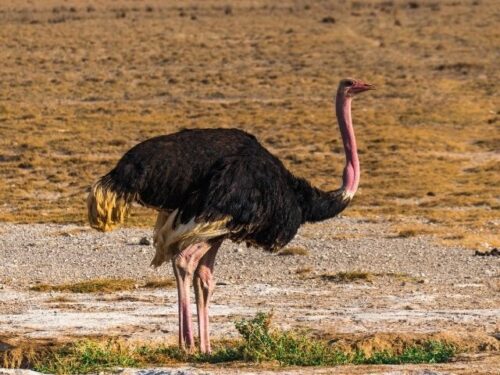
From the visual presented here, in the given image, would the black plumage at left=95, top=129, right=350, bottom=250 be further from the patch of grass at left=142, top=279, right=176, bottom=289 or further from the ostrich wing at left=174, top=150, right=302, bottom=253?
the patch of grass at left=142, top=279, right=176, bottom=289

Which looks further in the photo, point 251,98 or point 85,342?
point 251,98

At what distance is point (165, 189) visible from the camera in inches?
428

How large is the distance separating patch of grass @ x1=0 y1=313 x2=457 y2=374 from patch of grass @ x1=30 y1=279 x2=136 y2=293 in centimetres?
327

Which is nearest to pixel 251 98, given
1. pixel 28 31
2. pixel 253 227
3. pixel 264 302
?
pixel 28 31

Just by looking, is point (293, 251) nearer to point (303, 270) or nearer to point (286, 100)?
point (303, 270)

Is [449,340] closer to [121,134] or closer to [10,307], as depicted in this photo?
[10,307]

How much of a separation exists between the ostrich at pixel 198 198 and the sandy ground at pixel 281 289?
34.3 inches

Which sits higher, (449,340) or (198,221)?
(198,221)

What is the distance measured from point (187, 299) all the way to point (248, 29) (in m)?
51.2

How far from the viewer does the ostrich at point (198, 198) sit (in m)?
10.7

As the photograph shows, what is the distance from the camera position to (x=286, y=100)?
131 ft

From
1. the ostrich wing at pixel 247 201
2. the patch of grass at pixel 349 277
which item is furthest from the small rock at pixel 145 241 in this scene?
the ostrich wing at pixel 247 201

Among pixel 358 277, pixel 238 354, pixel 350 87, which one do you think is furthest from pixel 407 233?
pixel 238 354

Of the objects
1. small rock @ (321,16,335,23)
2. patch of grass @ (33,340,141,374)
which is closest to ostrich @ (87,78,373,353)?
patch of grass @ (33,340,141,374)
